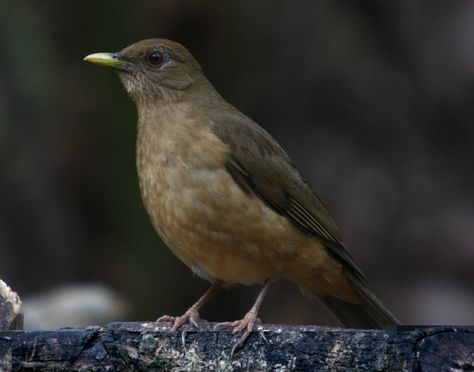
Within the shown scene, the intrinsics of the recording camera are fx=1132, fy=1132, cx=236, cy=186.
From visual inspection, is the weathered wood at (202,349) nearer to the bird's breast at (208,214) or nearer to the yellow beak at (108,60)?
the bird's breast at (208,214)

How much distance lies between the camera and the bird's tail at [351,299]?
5523 millimetres

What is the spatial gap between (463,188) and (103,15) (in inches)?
111

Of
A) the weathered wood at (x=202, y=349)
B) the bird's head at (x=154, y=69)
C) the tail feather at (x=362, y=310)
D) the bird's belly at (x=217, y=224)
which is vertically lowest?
the tail feather at (x=362, y=310)

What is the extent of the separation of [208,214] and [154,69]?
1.11 m

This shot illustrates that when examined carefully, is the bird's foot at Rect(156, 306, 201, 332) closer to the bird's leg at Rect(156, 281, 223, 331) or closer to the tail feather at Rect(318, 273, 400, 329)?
the bird's leg at Rect(156, 281, 223, 331)

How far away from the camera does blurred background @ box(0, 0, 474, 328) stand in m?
7.70

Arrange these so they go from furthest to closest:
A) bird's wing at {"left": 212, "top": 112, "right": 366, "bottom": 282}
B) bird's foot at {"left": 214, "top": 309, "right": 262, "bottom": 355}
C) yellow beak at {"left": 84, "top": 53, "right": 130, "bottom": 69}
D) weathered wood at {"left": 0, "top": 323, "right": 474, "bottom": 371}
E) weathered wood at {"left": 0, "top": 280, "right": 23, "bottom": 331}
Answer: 1. yellow beak at {"left": 84, "top": 53, "right": 130, "bottom": 69}
2. bird's wing at {"left": 212, "top": 112, "right": 366, "bottom": 282}
3. weathered wood at {"left": 0, "top": 280, "right": 23, "bottom": 331}
4. bird's foot at {"left": 214, "top": 309, "right": 262, "bottom": 355}
5. weathered wood at {"left": 0, "top": 323, "right": 474, "bottom": 371}

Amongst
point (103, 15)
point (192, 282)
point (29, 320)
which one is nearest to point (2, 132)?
point (103, 15)

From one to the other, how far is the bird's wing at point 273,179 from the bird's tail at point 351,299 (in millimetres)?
61

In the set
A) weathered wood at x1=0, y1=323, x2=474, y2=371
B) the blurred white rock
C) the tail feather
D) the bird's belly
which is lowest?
the blurred white rock

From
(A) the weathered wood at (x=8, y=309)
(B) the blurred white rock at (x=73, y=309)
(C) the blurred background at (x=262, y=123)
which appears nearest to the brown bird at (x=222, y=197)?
(A) the weathered wood at (x=8, y=309)

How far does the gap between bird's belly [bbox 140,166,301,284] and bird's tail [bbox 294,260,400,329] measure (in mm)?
452

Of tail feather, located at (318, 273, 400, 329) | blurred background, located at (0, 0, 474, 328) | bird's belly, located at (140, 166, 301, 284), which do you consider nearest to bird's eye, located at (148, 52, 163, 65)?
bird's belly, located at (140, 166, 301, 284)

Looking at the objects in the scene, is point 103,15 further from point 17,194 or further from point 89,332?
point 89,332
